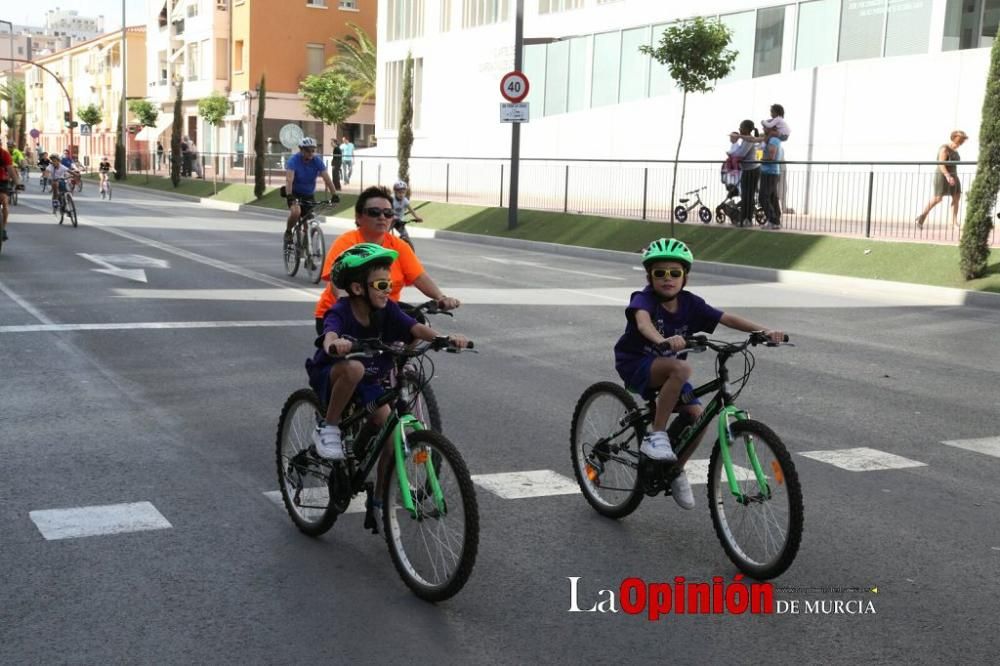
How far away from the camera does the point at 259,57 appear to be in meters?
70.3

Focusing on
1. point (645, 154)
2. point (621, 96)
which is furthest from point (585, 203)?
point (621, 96)

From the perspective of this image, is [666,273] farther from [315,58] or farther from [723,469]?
[315,58]

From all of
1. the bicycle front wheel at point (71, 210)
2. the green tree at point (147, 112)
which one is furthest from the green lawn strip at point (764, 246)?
the green tree at point (147, 112)

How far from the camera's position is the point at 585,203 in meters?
28.6

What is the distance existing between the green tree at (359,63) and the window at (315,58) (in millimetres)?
990

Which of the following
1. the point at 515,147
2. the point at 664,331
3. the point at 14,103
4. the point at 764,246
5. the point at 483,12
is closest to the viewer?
the point at 664,331

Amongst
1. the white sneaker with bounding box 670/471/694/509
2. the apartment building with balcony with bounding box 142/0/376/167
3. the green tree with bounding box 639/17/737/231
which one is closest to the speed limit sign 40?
the green tree with bounding box 639/17/737/231

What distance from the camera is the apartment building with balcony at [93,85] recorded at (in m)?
97.8

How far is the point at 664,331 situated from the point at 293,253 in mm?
11912

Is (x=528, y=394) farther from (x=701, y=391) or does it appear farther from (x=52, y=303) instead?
(x=52, y=303)

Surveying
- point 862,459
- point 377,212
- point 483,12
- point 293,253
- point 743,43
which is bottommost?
point 862,459

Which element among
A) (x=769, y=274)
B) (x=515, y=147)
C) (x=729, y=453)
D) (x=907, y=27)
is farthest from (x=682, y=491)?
(x=907, y=27)

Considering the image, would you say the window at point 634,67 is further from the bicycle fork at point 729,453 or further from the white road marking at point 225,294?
the bicycle fork at point 729,453

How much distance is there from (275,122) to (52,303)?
197ft
